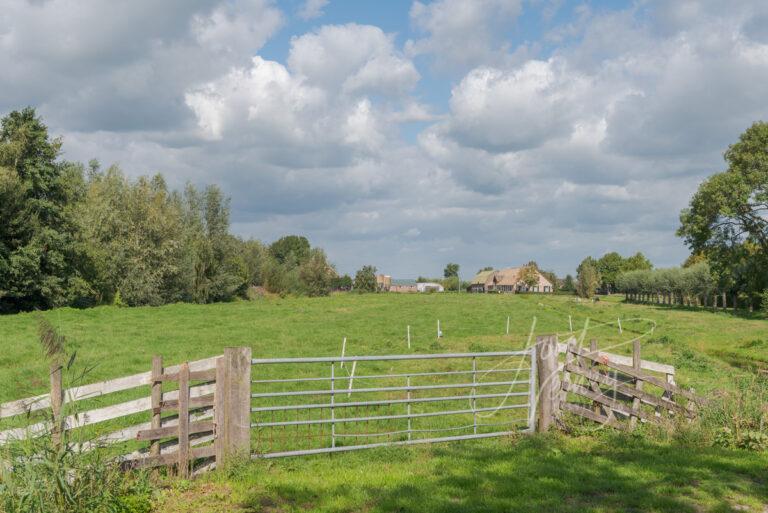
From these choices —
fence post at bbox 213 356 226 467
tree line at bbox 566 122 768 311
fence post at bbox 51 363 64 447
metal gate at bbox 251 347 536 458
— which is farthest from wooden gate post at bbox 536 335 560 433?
tree line at bbox 566 122 768 311

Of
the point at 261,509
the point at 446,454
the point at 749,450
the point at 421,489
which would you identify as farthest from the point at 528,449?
the point at 261,509

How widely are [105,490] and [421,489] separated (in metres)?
3.78

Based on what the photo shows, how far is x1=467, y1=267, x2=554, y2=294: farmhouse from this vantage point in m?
147

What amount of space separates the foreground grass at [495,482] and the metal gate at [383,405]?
721mm

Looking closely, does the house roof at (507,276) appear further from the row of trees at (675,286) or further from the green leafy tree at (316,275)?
the green leafy tree at (316,275)

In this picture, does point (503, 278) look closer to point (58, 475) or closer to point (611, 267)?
point (611, 267)

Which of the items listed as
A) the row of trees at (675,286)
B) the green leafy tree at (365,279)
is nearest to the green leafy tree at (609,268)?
the row of trees at (675,286)

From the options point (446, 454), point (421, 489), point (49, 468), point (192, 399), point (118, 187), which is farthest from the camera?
point (118, 187)

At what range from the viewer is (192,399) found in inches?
353

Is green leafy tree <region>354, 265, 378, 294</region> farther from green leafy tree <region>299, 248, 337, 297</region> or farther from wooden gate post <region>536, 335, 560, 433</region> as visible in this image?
wooden gate post <region>536, 335, 560, 433</region>

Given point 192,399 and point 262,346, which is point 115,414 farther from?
point 262,346

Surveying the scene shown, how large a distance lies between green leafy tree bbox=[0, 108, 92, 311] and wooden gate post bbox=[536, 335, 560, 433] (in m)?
38.4

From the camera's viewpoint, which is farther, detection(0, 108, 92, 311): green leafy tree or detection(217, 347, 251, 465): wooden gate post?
detection(0, 108, 92, 311): green leafy tree

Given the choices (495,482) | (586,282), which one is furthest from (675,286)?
(495,482)
